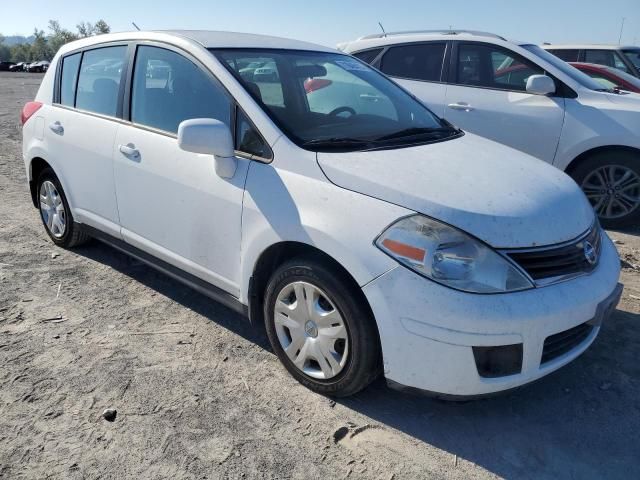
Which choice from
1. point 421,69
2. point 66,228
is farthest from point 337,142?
point 421,69

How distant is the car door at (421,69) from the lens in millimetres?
6137

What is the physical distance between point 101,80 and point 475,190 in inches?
109

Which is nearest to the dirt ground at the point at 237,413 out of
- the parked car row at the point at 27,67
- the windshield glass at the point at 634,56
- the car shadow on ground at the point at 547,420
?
the car shadow on ground at the point at 547,420

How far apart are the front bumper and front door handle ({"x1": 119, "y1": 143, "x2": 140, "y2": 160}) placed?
1812mm

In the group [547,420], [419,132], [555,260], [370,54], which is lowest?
[547,420]

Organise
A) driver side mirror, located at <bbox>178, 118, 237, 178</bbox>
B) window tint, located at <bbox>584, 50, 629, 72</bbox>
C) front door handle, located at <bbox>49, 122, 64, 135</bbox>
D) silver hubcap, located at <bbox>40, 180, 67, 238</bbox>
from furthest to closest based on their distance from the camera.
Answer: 1. window tint, located at <bbox>584, 50, 629, 72</bbox>
2. silver hubcap, located at <bbox>40, 180, 67, 238</bbox>
3. front door handle, located at <bbox>49, 122, 64, 135</bbox>
4. driver side mirror, located at <bbox>178, 118, 237, 178</bbox>

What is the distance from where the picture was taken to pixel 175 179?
125 inches

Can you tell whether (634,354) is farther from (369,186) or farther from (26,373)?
(26,373)

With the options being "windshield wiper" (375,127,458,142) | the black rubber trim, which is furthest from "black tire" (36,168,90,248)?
"windshield wiper" (375,127,458,142)

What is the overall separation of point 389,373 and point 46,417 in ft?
5.23

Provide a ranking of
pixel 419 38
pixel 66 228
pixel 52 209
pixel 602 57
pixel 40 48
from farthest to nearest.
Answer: pixel 40 48
pixel 602 57
pixel 419 38
pixel 52 209
pixel 66 228

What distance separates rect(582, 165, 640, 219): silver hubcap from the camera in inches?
208

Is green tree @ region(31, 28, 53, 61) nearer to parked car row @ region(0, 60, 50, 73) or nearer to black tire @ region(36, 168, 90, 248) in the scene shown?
parked car row @ region(0, 60, 50, 73)

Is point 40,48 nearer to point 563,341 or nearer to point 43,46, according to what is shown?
point 43,46
